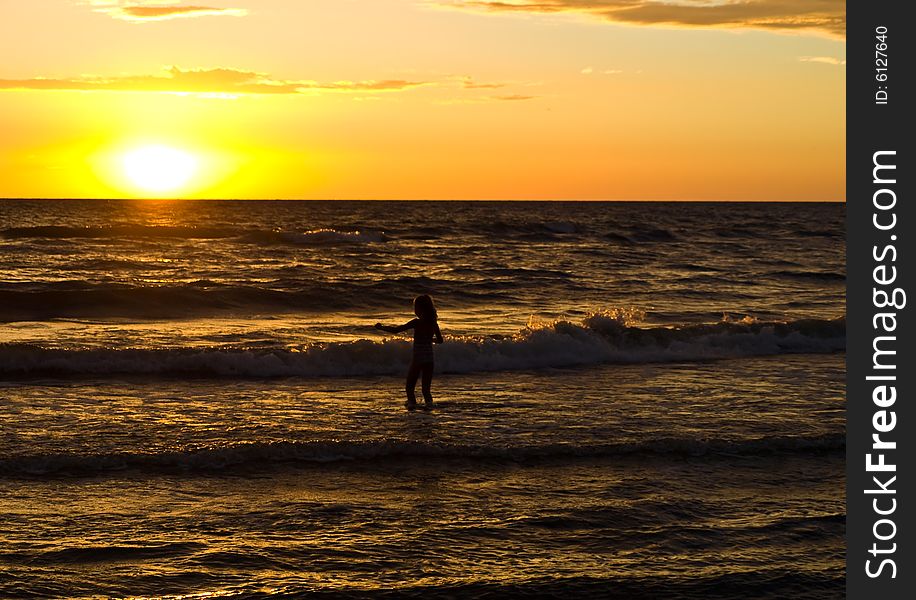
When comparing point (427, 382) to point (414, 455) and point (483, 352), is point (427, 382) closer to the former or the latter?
point (414, 455)

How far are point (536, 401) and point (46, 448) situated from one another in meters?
6.34

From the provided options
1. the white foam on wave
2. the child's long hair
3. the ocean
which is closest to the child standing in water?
the child's long hair

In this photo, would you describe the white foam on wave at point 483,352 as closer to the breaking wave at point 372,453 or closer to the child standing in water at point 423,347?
the child standing in water at point 423,347

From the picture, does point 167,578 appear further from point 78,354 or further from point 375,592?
point 78,354

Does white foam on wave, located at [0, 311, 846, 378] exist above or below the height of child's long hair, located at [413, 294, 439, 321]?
below

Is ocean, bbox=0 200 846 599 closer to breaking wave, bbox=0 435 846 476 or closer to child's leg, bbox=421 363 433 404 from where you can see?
breaking wave, bbox=0 435 846 476

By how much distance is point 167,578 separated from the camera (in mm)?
7109

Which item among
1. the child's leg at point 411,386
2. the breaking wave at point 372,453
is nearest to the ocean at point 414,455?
the breaking wave at point 372,453

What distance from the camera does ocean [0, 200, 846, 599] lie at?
24.3 feet

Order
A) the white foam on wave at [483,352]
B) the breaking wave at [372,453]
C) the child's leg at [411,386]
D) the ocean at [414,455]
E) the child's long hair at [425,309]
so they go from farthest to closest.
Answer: the white foam on wave at [483,352] < the child's long hair at [425,309] < the child's leg at [411,386] < the breaking wave at [372,453] < the ocean at [414,455]

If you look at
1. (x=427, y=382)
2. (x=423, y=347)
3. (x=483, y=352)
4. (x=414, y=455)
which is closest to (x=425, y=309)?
(x=423, y=347)

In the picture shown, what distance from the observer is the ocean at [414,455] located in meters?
7.41

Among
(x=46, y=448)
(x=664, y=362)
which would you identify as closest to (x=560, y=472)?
(x=46, y=448)

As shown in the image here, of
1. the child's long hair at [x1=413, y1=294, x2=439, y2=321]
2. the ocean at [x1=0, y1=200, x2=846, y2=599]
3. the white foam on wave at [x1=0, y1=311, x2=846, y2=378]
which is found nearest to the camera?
the ocean at [x1=0, y1=200, x2=846, y2=599]
